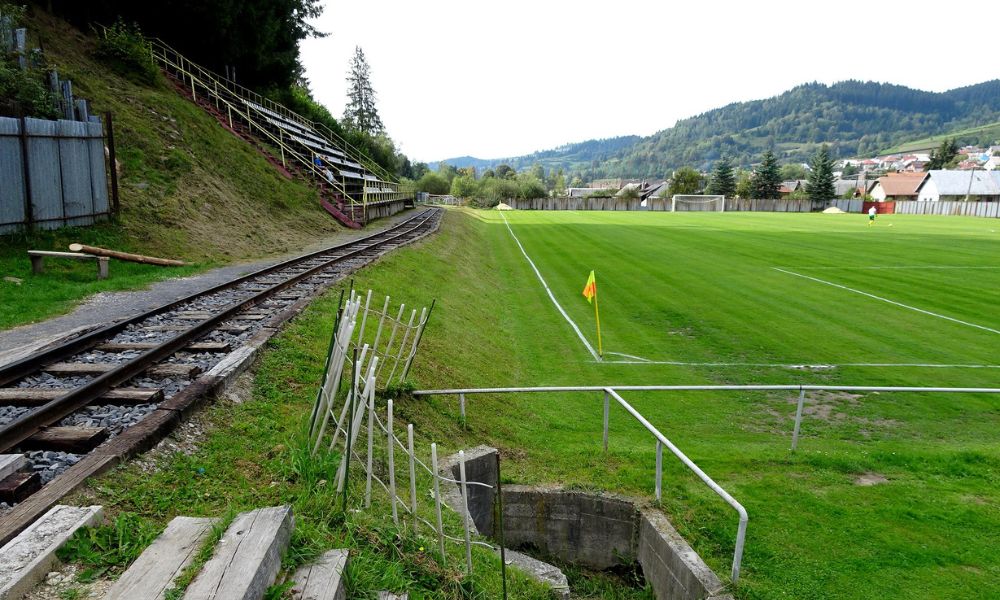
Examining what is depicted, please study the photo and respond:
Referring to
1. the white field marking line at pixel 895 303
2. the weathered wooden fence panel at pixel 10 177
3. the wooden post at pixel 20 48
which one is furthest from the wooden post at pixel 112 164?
the white field marking line at pixel 895 303

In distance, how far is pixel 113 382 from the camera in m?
6.66

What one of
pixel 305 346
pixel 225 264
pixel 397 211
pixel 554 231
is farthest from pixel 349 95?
pixel 305 346

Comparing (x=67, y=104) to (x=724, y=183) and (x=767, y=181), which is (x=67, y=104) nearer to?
(x=767, y=181)

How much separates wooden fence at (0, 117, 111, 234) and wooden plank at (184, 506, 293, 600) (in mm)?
14318

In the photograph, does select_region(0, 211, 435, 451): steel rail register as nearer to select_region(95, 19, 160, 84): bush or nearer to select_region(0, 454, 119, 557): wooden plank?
select_region(0, 454, 119, 557): wooden plank

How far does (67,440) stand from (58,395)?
4.45ft

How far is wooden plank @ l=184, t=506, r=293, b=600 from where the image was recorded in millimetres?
2996

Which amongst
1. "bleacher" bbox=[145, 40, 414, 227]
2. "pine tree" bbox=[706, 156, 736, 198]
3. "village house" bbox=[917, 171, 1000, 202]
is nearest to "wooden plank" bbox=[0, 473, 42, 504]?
"bleacher" bbox=[145, 40, 414, 227]

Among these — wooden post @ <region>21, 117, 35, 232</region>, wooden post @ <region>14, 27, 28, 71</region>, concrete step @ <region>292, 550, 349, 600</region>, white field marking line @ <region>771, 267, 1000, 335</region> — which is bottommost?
white field marking line @ <region>771, 267, 1000, 335</region>

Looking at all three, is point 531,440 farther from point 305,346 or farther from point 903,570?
point 903,570

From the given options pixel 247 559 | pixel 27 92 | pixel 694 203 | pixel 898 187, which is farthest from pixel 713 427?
pixel 898 187

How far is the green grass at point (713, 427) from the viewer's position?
16.7ft

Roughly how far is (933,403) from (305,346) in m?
12.0

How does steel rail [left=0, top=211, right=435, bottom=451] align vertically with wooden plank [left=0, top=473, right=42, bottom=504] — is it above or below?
above
